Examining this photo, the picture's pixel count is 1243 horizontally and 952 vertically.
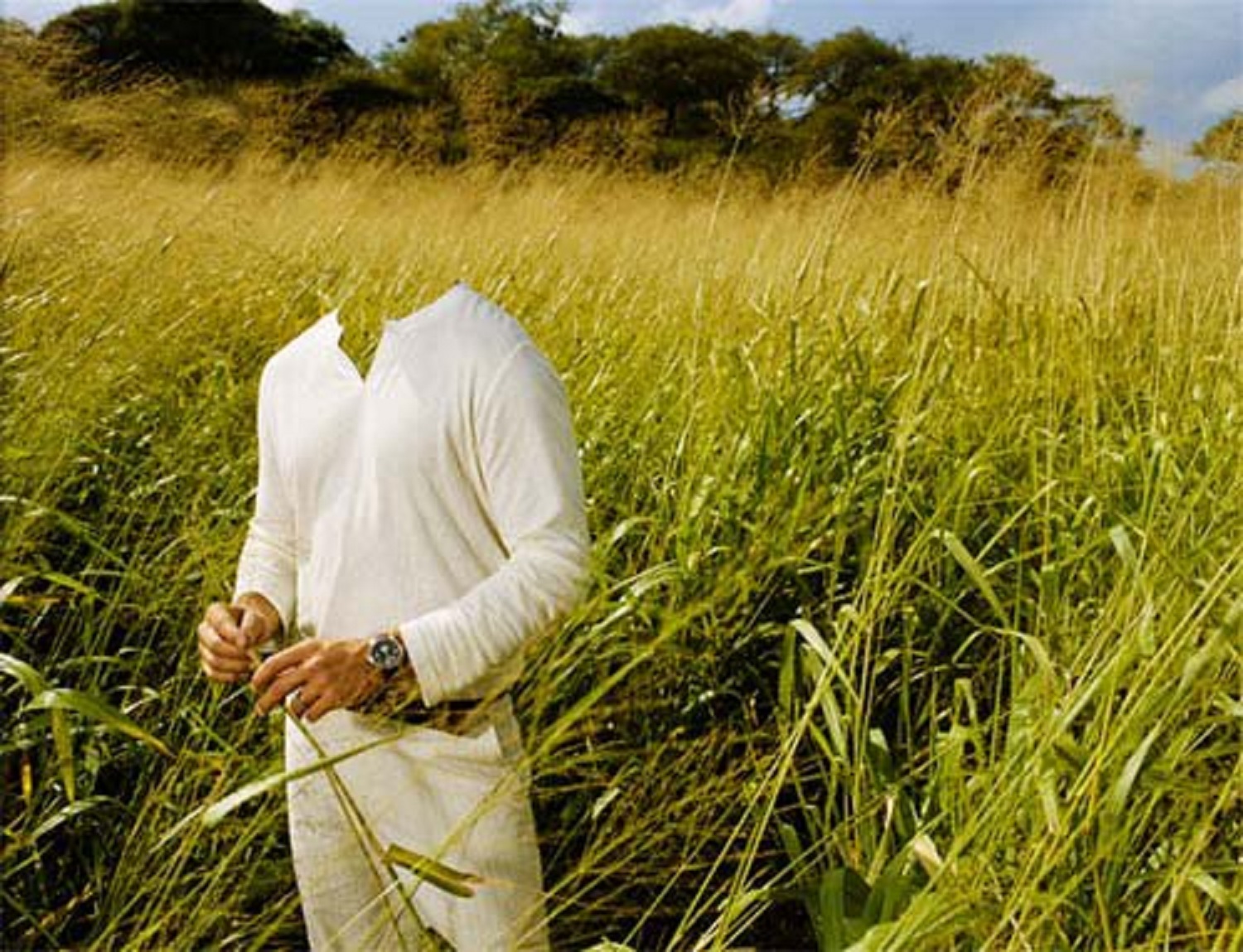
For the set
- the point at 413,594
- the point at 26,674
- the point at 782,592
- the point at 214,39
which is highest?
the point at 214,39

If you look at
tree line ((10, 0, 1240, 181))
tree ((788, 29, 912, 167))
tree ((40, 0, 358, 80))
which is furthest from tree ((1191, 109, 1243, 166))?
tree ((40, 0, 358, 80))

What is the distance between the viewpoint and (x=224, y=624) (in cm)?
112

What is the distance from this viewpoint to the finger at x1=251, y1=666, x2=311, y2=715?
981 millimetres

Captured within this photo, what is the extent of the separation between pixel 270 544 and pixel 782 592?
0.89 meters

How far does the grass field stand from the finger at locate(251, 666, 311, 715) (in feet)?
0.37

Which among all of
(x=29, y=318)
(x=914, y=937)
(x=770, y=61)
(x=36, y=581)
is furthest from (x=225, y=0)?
(x=914, y=937)

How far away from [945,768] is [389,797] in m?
0.59

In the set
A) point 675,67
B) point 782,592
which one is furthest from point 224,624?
point 675,67

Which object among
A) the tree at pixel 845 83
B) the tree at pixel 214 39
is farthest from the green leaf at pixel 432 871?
the tree at pixel 214 39

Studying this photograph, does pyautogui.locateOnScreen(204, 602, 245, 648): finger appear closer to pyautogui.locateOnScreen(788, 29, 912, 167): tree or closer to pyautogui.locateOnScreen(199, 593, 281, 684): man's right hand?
pyautogui.locateOnScreen(199, 593, 281, 684): man's right hand

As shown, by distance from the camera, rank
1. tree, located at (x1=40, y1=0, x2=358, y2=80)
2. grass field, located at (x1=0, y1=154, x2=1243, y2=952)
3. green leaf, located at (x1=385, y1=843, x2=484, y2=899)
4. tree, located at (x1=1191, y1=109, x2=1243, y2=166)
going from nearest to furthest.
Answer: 1. green leaf, located at (x1=385, y1=843, x2=484, y2=899)
2. grass field, located at (x1=0, y1=154, x2=1243, y2=952)
3. tree, located at (x1=1191, y1=109, x2=1243, y2=166)
4. tree, located at (x1=40, y1=0, x2=358, y2=80)

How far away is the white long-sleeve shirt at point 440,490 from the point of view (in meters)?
1.03

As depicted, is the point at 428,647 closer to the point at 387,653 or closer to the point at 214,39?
the point at 387,653

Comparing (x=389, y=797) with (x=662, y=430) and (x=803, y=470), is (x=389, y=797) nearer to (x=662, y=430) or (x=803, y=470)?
(x=803, y=470)
